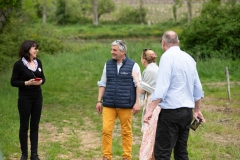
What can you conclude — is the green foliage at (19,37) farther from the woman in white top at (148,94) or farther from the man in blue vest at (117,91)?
the woman in white top at (148,94)

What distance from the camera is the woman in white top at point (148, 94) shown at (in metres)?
8.06

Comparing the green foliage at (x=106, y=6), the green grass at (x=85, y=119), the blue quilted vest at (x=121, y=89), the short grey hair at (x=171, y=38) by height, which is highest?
the green foliage at (x=106, y=6)

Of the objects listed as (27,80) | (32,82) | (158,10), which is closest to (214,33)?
(27,80)

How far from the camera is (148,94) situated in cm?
844

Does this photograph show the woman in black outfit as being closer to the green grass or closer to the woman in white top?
the green grass

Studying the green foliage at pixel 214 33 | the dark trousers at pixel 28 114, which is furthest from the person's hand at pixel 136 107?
the green foliage at pixel 214 33

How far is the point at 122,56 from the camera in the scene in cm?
862

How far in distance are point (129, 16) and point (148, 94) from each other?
57827 millimetres

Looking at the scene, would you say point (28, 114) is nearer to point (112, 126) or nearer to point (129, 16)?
point (112, 126)

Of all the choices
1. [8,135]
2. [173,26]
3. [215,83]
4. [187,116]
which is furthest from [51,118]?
[173,26]

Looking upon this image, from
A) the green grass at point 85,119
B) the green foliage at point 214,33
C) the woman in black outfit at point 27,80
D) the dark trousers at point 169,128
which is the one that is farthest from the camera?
the green foliage at point 214,33

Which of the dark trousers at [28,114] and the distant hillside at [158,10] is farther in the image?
the distant hillside at [158,10]

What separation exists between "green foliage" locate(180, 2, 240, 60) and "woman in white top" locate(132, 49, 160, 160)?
14.9 m

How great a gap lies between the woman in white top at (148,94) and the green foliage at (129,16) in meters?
57.0
